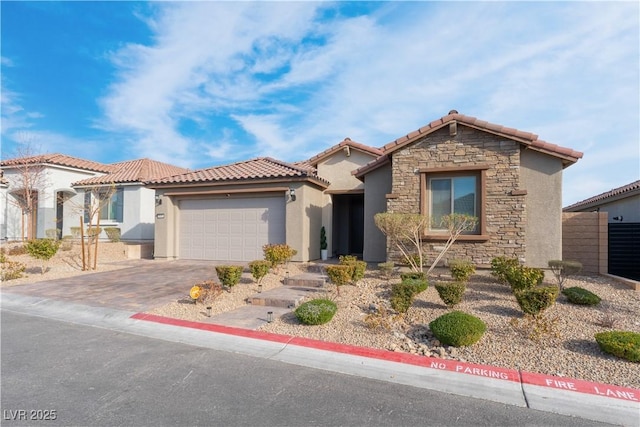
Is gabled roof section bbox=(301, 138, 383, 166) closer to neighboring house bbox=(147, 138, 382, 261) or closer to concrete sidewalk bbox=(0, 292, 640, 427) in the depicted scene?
neighboring house bbox=(147, 138, 382, 261)

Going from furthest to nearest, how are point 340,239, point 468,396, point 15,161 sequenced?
point 15,161, point 340,239, point 468,396

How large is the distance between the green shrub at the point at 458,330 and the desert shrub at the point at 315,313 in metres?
1.96

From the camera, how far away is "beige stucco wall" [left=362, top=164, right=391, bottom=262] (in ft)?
42.4

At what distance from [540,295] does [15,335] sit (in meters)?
9.62

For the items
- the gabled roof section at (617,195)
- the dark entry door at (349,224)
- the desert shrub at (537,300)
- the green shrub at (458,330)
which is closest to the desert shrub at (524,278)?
the desert shrub at (537,300)

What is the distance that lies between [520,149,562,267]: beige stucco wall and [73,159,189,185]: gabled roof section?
18824 mm

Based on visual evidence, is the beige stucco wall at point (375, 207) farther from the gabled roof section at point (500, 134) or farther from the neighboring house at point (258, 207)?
the neighboring house at point (258, 207)

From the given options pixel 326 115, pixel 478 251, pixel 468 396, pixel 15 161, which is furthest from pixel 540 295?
pixel 15 161

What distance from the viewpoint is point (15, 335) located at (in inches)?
247

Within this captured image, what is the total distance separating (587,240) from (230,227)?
13.1 meters

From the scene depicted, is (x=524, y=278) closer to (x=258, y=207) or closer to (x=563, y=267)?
(x=563, y=267)

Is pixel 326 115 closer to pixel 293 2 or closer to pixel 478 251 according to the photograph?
pixel 293 2

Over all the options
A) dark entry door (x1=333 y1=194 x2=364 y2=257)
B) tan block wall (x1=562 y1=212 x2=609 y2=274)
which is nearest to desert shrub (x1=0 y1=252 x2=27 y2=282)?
dark entry door (x1=333 y1=194 x2=364 y2=257)

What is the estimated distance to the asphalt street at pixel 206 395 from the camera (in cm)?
356
